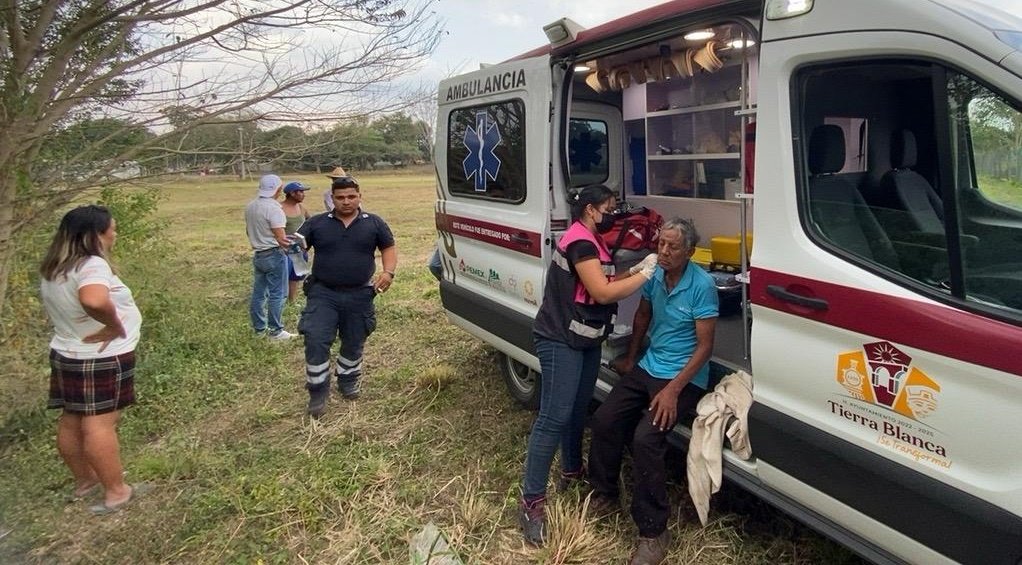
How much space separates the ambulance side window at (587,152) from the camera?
4516 mm

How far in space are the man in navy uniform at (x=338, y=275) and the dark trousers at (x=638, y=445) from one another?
6.36 ft

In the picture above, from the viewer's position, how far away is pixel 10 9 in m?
3.63

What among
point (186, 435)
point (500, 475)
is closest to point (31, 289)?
point (186, 435)

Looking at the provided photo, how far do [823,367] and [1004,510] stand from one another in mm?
581

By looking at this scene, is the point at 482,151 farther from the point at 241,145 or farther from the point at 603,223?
the point at 241,145

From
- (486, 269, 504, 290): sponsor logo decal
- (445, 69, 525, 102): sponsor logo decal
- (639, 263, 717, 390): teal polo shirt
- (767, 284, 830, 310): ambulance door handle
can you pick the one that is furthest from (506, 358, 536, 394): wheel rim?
(767, 284, 830, 310): ambulance door handle

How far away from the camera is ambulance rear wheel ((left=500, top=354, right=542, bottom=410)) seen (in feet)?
13.3

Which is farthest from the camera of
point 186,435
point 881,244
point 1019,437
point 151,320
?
point 151,320

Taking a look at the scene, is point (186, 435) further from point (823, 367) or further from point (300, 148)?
point (823, 367)

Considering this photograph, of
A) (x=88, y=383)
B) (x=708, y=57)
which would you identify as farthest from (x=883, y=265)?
(x=88, y=383)

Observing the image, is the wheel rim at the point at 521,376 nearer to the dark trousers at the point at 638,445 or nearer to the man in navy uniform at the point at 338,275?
the man in navy uniform at the point at 338,275

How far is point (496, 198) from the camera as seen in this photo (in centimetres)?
392

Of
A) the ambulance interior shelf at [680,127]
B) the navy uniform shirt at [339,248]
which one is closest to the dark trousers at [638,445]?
the navy uniform shirt at [339,248]

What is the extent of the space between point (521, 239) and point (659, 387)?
127cm
